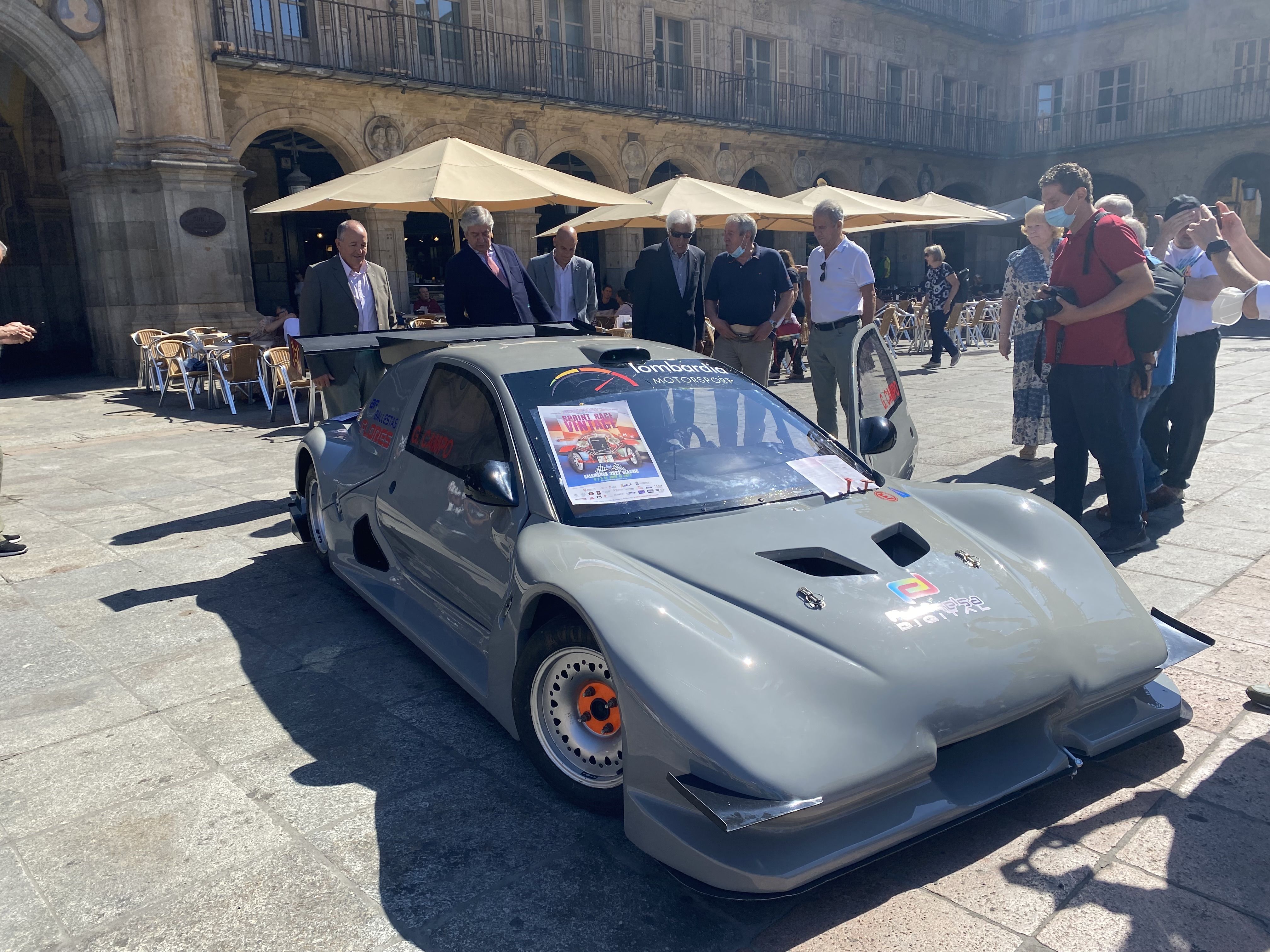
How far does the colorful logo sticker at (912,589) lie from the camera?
260cm

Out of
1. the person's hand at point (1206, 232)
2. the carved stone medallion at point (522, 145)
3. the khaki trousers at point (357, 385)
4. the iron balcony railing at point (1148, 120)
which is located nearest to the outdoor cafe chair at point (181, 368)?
the khaki trousers at point (357, 385)

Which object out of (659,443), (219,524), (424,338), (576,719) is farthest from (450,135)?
(576,719)

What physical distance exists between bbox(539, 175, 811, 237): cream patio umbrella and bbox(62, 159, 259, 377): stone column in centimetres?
511

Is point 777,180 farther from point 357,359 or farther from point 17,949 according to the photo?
point 17,949

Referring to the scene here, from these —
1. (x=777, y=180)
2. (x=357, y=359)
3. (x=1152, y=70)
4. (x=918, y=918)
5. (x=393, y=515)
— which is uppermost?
(x=1152, y=70)

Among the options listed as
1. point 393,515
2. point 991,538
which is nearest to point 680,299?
point 393,515

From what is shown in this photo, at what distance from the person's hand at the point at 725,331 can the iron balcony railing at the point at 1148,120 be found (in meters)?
28.3

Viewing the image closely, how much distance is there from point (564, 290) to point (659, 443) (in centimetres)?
492

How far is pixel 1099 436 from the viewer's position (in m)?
4.71

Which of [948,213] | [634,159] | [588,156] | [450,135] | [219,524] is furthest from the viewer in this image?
[634,159]

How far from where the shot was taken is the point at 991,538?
3.10 m

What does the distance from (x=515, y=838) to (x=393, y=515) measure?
1.64 m

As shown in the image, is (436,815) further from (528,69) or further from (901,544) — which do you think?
(528,69)

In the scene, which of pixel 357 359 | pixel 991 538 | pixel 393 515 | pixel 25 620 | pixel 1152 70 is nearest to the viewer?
pixel 991 538
